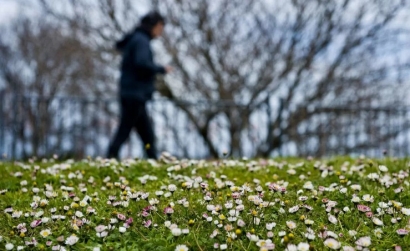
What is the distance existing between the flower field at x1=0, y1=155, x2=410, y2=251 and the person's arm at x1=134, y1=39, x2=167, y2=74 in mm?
2405

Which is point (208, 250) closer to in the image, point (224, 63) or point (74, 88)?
point (224, 63)

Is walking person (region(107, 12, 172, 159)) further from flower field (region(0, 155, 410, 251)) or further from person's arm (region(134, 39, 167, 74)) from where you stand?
flower field (region(0, 155, 410, 251))

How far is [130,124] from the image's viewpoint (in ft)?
23.8

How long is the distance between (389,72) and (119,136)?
767 cm

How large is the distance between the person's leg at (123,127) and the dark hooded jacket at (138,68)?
0.44 feet

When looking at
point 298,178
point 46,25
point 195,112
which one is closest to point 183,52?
point 195,112

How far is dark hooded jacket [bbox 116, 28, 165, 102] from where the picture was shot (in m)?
7.12

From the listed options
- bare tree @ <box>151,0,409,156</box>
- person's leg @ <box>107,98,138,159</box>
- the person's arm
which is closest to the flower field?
person's leg @ <box>107,98,138,159</box>

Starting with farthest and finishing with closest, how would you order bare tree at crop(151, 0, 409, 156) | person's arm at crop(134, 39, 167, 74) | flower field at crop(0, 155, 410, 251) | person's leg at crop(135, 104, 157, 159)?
bare tree at crop(151, 0, 409, 156), person's leg at crop(135, 104, 157, 159), person's arm at crop(134, 39, 167, 74), flower field at crop(0, 155, 410, 251)

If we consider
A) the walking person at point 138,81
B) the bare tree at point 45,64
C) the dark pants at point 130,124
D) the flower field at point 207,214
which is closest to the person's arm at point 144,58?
the walking person at point 138,81

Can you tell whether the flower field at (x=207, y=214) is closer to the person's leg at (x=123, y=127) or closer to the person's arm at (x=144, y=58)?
the person's leg at (x=123, y=127)

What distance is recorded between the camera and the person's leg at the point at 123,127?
23.5 feet

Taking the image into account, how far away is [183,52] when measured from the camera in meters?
12.5

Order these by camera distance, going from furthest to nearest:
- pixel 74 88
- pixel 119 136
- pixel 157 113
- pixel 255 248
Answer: pixel 74 88 → pixel 157 113 → pixel 119 136 → pixel 255 248
